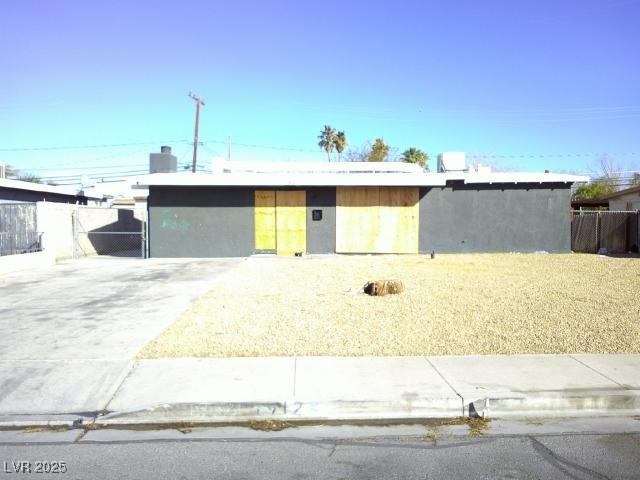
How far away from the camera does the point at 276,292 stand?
11.6m

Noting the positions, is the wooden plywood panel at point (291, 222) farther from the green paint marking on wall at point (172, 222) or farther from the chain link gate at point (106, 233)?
the chain link gate at point (106, 233)

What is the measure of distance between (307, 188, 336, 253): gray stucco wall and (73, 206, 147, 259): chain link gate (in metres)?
6.41

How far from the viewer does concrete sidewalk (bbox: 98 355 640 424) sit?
524 centimetres

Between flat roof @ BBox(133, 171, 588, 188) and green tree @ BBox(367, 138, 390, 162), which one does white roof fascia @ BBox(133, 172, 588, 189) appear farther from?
green tree @ BBox(367, 138, 390, 162)

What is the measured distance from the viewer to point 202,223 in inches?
824

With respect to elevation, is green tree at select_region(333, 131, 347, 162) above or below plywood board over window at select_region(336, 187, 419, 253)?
above

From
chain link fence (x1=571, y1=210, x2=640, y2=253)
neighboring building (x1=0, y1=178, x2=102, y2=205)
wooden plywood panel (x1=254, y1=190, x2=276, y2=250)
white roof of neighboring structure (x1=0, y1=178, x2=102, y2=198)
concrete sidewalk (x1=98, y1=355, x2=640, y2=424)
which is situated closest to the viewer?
concrete sidewalk (x1=98, y1=355, x2=640, y2=424)

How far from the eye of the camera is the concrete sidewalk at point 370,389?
5242 mm

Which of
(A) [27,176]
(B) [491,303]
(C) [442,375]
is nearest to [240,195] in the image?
(B) [491,303]

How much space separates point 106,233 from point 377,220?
1051 centimetres

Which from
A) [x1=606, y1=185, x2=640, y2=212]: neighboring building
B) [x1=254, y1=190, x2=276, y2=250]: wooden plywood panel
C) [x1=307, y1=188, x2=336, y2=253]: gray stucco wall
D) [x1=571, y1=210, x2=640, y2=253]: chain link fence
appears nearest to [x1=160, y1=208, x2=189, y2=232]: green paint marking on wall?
[x1=254, y1=190, x2=276, y2=250]: wooden plywood panel

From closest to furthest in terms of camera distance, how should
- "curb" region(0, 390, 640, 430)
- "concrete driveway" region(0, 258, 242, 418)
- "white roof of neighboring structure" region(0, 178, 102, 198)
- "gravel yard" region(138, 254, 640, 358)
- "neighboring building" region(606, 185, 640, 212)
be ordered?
"curb" region(0, 390, 640, 430)
"concrete driveway" region(0, 258, 242, 418)
"gravel yard" region(138, 254, 640, 358)
"white roof of neighboring structure" region(0, 178, 102, 198)
"neighboring building" region(606, 185, 640, 212)

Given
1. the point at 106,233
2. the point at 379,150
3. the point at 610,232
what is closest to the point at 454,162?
the point at 610,232

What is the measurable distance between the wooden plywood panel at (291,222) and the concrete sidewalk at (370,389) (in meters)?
14.4
